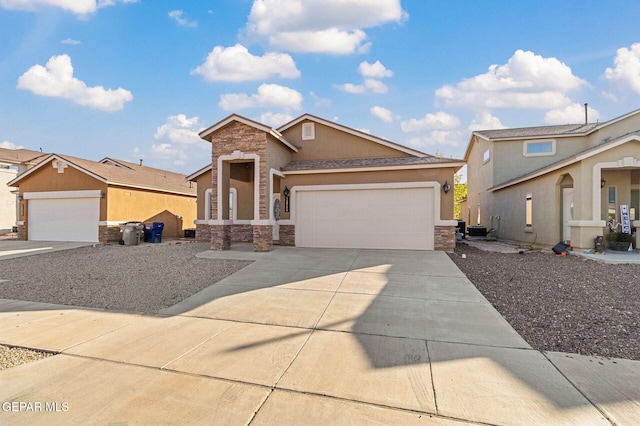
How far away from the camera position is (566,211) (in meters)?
11.7

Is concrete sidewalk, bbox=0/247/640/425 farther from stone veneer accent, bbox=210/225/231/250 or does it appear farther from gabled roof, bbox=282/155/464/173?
gabled roof, bbox=282/155/464/173

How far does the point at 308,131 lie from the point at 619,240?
42.8ft

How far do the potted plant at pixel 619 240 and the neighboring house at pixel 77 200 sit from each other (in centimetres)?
1855

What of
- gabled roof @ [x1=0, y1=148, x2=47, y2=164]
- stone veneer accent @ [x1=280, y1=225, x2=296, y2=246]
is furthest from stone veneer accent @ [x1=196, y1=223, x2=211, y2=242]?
gabled roof @ [x1=0, y1=148, x2=47, y2=164]

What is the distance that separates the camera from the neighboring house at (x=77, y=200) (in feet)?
47.4

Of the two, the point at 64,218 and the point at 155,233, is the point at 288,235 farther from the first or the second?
the point at 64,218

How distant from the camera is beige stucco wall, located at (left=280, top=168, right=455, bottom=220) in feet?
35.8

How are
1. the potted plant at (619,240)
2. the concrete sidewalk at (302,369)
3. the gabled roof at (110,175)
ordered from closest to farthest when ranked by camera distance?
the concrete sidewalk at (302,369) → the potted plant at (619,240) → the gabled roof at (110,175)

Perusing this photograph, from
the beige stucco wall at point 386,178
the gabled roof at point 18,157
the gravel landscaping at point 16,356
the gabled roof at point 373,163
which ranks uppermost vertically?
the gabled roof at point 18,157

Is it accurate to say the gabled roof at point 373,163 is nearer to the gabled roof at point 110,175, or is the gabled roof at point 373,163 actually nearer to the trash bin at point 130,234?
the gabled roof at point 110,175

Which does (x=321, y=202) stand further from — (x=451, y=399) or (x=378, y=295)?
(x=451, y=399)

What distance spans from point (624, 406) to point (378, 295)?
3.52 m

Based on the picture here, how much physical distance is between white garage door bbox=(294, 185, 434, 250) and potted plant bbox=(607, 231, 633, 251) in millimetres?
6413

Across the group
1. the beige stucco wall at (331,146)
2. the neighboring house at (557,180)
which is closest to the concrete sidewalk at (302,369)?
the neighboring house at (557,180)
